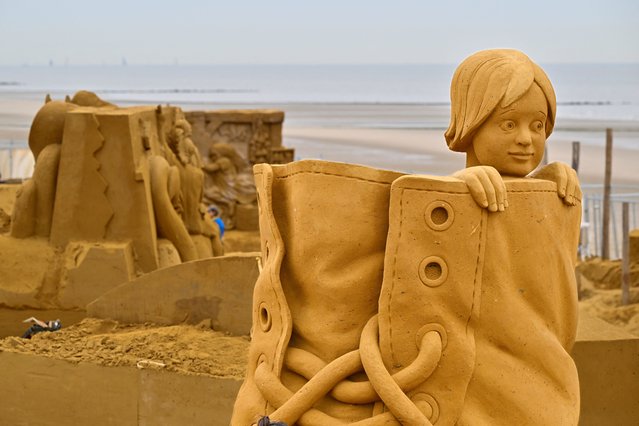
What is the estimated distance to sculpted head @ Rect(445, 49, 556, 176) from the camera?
4047mm

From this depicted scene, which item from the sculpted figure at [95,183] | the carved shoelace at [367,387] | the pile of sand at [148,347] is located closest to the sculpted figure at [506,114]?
the carved shoelace at [367,387]

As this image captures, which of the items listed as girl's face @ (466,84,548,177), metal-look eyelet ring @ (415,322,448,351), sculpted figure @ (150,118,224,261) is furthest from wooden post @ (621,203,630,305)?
metal-look eyelet ring @ (415,322,448,351)

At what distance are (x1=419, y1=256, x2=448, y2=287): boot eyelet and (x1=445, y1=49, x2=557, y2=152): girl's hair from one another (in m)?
0.52

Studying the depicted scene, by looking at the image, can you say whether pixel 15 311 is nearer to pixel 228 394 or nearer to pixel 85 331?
pixel 85 331

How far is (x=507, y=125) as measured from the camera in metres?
4.10

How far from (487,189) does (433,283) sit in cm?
35

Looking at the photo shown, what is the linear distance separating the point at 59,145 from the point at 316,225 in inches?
229

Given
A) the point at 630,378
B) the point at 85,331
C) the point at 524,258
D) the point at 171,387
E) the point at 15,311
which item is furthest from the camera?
the point at 15,311

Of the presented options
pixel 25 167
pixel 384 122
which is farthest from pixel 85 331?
pixel 384 122

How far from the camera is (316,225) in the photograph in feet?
13.1

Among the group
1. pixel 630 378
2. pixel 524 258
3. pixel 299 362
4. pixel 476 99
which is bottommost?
pixel 630 378

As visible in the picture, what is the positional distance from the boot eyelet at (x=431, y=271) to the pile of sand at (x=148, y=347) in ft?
8.65

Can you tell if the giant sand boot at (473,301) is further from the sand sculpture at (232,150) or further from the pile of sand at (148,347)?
the sand sculpture at (232,150)

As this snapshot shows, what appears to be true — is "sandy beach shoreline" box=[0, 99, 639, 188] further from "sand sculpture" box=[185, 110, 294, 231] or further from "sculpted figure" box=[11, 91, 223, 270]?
"sculpted figure" box=[11, 91, 223, 270]
